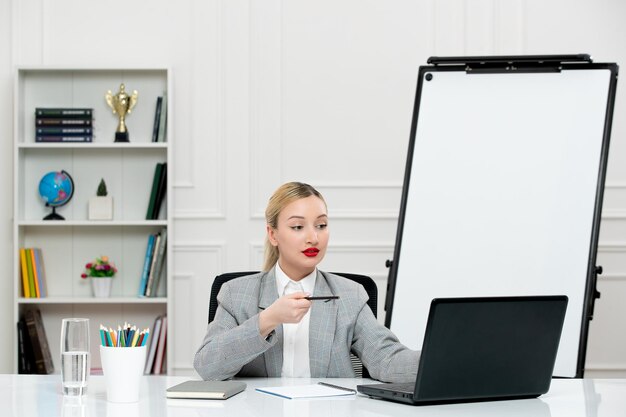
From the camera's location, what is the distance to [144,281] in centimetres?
412

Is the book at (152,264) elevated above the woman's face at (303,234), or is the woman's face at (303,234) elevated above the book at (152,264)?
the woman's face at (303,234)

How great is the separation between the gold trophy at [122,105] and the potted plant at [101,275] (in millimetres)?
602

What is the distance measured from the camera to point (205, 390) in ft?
5.29

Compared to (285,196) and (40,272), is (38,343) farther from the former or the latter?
(285,196)

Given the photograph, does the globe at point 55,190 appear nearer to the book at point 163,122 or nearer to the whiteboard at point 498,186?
the book at point 163,122

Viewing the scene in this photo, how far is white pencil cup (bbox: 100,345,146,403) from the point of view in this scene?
1.57 m

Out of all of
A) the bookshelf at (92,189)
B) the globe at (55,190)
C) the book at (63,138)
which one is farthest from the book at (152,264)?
the book at (63,138)

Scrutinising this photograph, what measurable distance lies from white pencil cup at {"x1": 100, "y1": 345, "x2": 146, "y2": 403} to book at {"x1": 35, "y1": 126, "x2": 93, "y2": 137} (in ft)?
8.75

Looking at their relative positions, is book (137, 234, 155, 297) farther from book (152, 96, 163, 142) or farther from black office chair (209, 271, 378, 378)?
black office chair (209, 271, 378, 378)

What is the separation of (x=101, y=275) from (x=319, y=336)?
2.32 m

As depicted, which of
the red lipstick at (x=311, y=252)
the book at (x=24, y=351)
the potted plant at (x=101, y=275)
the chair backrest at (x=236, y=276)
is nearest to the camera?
the red lipstick at (x=311, y=252)

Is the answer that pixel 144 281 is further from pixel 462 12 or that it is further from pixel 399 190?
pixel 462 12

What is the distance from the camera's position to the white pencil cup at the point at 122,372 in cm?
157

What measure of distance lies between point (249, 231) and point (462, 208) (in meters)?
1.29
